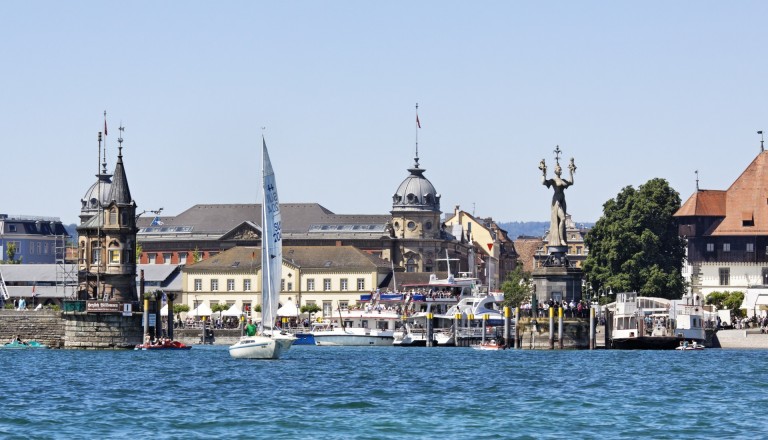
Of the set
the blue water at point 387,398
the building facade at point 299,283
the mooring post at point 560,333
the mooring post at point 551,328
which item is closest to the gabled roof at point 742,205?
the mooring post at point 551,328

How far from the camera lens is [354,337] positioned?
15050cm

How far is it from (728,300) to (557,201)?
2071 centimetres

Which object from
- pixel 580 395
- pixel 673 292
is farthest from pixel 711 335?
pixel 580 395

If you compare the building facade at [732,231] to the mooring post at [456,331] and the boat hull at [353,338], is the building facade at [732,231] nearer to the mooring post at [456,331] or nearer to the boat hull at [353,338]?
the mooring post at [456,331]

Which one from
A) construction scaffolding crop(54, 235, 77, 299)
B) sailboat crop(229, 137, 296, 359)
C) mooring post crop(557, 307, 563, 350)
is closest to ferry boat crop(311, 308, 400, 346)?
construction scaffolding crop(54, 235, 77, 299)

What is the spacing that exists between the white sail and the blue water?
288 centimetres

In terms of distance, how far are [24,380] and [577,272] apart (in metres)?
48.5

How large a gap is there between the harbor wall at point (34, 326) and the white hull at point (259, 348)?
29727 mm

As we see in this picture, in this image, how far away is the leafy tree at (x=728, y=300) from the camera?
5340 inches

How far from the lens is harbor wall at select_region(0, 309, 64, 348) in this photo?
413 ft

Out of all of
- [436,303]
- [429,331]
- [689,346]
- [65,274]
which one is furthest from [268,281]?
[65,274]

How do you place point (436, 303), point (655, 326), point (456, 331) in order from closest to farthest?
point (655, 326), point (456, 331), point (436, 303)

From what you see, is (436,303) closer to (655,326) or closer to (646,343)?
(655,326)

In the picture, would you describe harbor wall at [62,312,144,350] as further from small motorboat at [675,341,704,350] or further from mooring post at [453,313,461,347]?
small motorboat at [675,341,704,350]
